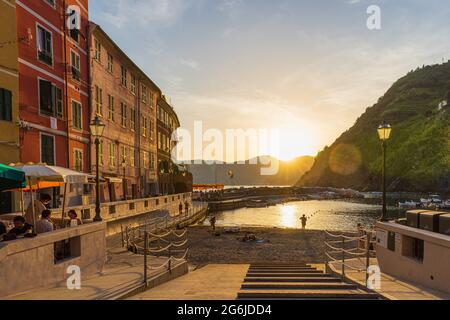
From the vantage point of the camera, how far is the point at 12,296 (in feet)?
21.9

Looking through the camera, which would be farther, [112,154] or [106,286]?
[112,154]

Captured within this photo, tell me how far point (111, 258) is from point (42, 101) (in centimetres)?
1300

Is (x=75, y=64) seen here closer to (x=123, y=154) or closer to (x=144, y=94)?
(x=123, y=154)

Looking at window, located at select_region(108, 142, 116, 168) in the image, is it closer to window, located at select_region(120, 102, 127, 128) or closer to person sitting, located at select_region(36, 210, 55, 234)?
window, located at select_region(120, 102, 127, 128)

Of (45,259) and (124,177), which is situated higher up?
(124,177)

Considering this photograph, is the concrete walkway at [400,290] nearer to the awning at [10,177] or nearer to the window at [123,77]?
the awning at [10,177]

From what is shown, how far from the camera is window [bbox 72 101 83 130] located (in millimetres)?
24609

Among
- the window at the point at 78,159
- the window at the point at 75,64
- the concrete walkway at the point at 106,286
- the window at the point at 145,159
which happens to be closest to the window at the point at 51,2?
the window at the point at 75,64

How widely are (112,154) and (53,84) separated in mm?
10712

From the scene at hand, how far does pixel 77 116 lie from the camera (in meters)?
25.2

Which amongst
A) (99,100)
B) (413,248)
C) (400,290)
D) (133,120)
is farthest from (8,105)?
(133,120)

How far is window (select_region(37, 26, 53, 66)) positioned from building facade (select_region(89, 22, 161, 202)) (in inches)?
217

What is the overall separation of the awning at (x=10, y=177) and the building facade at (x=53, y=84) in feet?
41.0
